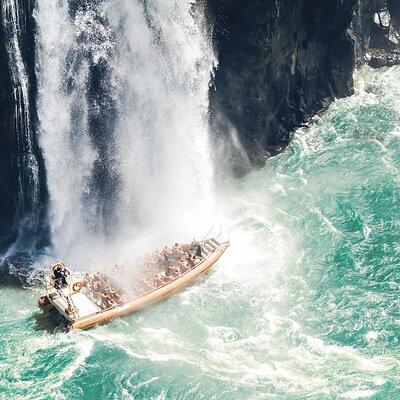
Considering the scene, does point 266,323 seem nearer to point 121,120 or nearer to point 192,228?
point 192,228

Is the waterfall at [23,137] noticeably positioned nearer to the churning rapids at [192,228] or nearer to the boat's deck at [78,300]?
the churning rapids at [192,228]

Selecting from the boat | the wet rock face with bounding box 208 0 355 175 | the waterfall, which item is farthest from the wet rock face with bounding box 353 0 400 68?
the boat

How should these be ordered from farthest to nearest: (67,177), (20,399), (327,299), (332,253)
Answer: (67,177) < (332,253) < (327,299) < (20,399)

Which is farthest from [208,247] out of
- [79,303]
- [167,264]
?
[79,303]

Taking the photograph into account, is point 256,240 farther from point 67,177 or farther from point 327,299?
point 67,177

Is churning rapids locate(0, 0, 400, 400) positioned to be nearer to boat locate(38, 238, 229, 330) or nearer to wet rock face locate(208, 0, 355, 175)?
boat locate(38, 238, 229, 330)

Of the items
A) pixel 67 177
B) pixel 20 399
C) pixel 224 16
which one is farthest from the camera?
pixel 224 16

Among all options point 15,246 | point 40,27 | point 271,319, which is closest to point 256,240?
point 271,319
